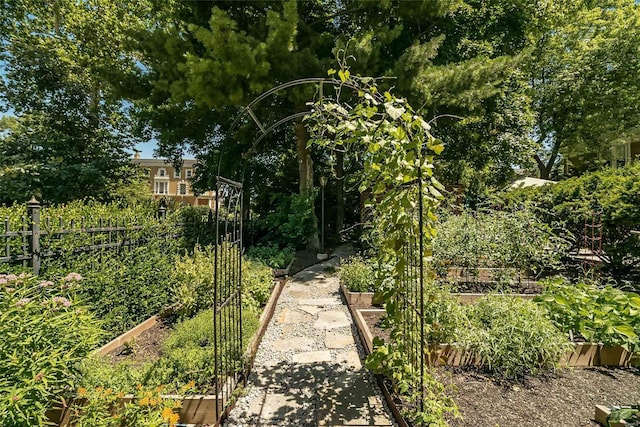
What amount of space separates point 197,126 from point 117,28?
547 cm

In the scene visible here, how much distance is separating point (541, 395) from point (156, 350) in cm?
317

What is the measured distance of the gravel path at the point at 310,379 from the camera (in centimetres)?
225

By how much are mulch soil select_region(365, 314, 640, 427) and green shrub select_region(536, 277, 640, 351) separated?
0.26m

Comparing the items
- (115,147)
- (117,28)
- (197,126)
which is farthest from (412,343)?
(117,28)

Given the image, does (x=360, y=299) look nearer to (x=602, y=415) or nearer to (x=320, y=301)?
(x=320, y=301)

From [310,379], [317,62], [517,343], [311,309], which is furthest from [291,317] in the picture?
[317,62]

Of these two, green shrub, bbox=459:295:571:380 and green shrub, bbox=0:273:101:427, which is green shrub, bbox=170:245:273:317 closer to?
green shrub, bbox=0:273:101:427

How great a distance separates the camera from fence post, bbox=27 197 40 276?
2.61 meters

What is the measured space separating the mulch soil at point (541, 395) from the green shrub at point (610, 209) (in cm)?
314

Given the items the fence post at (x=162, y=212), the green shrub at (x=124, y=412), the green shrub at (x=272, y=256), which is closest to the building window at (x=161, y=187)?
the green shrub at (x=272, y=256)

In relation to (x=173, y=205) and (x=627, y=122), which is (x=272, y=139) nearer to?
(x=173, y=205)

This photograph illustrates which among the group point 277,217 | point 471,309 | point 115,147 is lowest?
point 471,309

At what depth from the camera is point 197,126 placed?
8359 mm

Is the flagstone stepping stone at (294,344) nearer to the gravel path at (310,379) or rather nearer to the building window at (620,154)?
the gravel path at (310,379)
